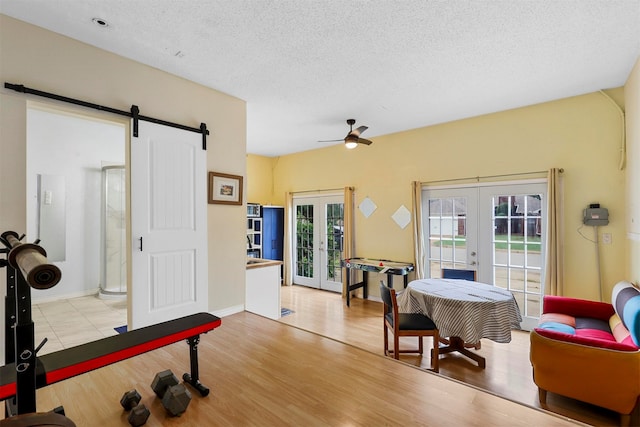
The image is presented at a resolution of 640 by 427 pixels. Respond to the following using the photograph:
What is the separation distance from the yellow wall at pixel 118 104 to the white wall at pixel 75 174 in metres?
2.15

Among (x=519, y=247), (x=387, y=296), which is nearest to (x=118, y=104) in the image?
(x=387, y=296)

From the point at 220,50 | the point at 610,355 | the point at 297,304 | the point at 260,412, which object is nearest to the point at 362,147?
the point at 297,304

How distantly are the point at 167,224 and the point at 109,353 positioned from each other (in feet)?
5.43

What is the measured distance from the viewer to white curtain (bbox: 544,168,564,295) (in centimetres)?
369

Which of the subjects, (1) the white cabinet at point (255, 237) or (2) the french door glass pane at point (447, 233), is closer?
(2) the french door glass pane at point (447, 233)

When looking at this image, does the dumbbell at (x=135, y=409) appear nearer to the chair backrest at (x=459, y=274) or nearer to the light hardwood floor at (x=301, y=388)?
the light hardwood floor at (x=301, y=388)

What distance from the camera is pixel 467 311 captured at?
9.23ft

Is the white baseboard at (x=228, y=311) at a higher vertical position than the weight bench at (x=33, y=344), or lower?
lower

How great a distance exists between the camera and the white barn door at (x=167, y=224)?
9.34ft

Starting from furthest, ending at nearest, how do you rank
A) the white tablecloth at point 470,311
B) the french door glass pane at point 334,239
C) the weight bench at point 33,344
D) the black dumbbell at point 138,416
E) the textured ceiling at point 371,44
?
1. the french door glass pane at point 334,239
2. the white tablecloth at point 470,311
3. the textured ceiling at point 371,44
4. the black dumbbell at point 138,416
5. the weight bench at point 33,344

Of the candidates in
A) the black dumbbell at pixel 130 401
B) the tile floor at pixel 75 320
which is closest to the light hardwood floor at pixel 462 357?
the tile floor at pixel 75 320

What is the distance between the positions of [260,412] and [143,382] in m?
0.88

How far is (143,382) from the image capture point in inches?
78.8

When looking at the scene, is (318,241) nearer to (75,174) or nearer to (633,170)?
(75,174)
